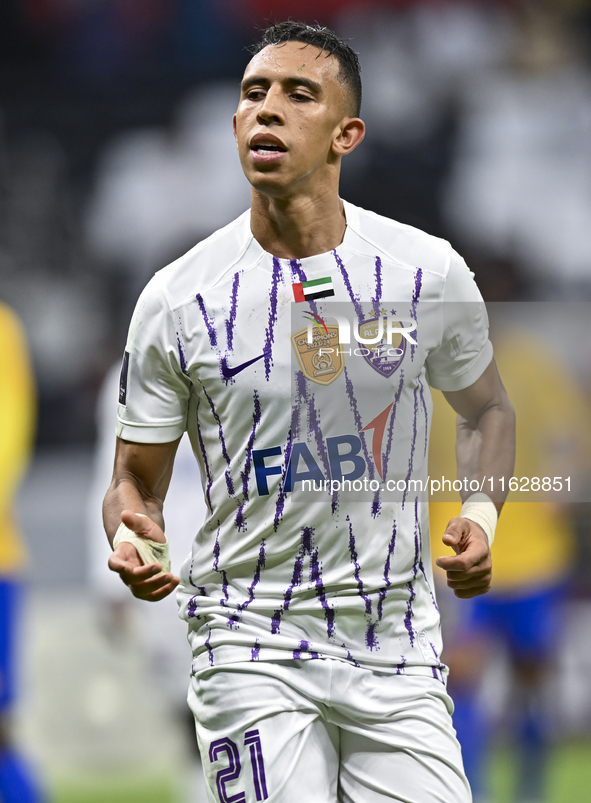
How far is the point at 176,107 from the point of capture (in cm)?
952

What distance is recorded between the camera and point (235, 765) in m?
2.38

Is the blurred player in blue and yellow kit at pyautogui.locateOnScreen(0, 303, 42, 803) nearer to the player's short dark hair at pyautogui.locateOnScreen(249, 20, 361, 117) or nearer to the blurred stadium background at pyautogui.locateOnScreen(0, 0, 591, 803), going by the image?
the player's short dark hair at pyautogui.locateOnScreen(249, 20, 361, 117)

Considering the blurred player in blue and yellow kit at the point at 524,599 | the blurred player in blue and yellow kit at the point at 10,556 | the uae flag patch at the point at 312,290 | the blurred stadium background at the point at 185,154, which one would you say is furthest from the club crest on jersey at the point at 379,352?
the blurred stadium background at the point at 185,154

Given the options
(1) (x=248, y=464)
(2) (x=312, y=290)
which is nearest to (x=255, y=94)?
(2) (x=312, y=290)

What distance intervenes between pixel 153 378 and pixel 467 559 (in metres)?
0.78

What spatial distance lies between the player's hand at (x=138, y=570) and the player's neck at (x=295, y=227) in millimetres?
700

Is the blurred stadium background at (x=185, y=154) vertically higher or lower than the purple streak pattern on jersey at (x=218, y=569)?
higher

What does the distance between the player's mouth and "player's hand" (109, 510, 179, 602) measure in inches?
31.9

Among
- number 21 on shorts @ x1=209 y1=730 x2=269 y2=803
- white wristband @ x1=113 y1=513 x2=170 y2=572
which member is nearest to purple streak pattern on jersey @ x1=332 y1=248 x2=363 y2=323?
white wristband @ x1=113 y1=513 x2=170 y2=572

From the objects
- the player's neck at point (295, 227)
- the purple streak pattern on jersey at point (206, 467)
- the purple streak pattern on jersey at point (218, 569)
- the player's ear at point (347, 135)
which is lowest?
the purple streak pattern on jersey at point (218, 569)

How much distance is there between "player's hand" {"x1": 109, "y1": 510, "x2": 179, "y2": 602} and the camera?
2258 millimetres

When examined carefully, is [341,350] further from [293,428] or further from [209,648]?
[209,648]

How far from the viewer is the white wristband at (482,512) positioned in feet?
→ 8.66

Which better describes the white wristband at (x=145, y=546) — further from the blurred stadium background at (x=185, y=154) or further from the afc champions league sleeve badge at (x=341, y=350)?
the blurred stadium background at (x=185, y=154)
